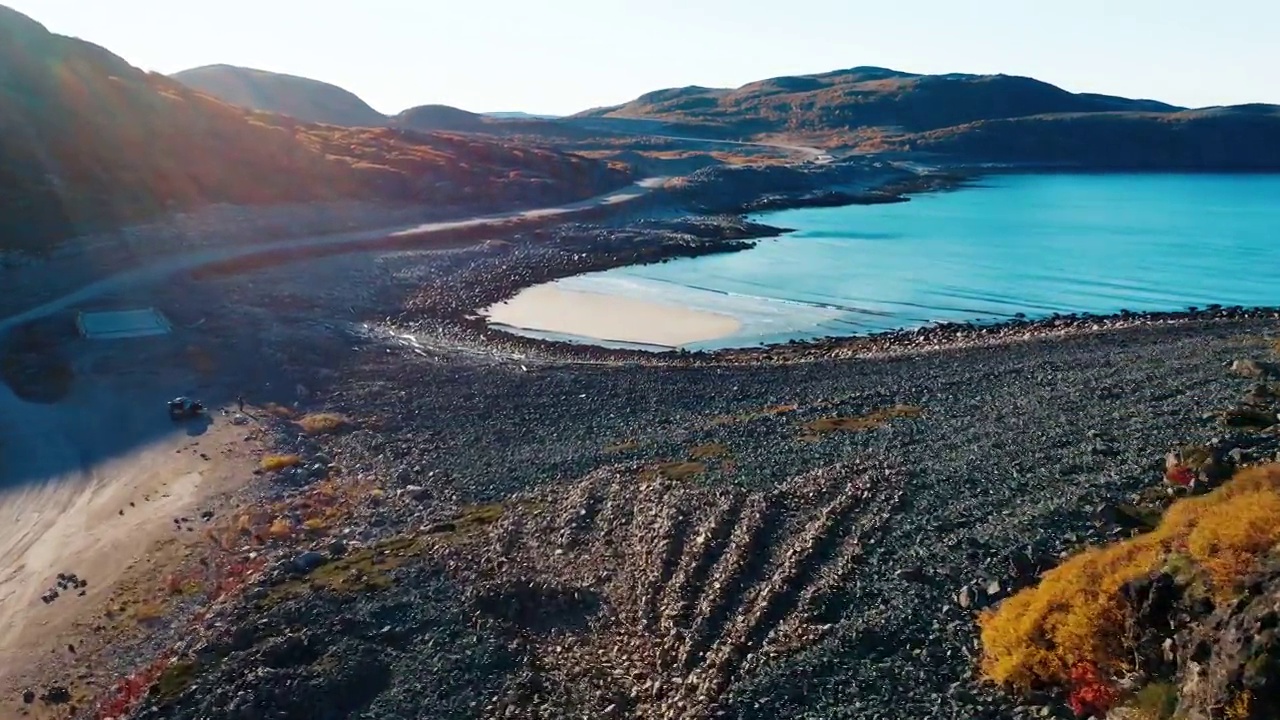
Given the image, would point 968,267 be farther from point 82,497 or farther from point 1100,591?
point 1100,591

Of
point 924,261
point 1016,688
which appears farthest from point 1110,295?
point 1016,688

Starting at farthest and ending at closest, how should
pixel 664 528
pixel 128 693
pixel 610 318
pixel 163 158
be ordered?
pixel 163 158, pixel 610 318, pixel 664 528, pixel 128 693

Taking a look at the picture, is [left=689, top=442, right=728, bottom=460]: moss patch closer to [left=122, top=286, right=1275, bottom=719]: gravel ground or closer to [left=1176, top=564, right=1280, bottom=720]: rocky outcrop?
[left=122, top=286, right=1275, bottom=719]: gravel ground

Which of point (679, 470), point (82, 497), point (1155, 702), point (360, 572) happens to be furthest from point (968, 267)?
point (1155, 702)

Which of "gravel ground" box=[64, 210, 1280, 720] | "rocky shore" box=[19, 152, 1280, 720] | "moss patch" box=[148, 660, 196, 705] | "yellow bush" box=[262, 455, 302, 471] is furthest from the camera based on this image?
"yellow bush" box=[262, 455, 302, 471]

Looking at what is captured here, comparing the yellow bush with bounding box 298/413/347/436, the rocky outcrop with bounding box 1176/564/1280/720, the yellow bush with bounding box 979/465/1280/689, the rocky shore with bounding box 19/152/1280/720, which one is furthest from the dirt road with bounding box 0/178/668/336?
the rocky outcrop with bounding box 1176/564/1280/720

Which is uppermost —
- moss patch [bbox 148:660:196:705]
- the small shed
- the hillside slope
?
the hillside slope

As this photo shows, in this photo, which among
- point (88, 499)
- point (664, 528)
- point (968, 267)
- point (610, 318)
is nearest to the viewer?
point (664, 528)
